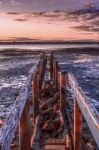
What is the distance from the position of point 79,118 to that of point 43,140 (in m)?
3.00

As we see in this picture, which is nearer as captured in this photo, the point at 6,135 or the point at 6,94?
the point at 6,135

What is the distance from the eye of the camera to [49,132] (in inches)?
361

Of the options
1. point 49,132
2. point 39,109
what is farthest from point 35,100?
point 49,132

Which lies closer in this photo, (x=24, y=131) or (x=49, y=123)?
(x=24, y=131)

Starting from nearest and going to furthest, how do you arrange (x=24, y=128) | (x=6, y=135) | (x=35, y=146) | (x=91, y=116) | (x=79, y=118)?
1. (x=6, y=135)
2. (x=91, y=116)
3. (x=24, y=128)
4. (x=79, y=118)
5. (x=35, y=146)

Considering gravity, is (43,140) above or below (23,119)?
below

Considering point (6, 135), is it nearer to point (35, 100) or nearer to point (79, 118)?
point (79, 118)

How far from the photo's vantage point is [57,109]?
11.9 meters

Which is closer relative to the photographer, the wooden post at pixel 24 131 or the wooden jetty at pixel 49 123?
the wooden jetty at pixel 49 123

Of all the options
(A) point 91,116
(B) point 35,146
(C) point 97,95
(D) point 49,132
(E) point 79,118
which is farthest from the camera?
(C) point 97,95

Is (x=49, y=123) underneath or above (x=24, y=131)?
underneath

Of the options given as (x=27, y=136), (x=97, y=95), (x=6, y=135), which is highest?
(x=6, y=135)

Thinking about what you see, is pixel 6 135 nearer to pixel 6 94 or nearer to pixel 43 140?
pixel 43 140

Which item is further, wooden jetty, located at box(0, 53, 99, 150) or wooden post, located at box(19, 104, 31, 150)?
wooden post, located at box(19, 104, 31, 150)
